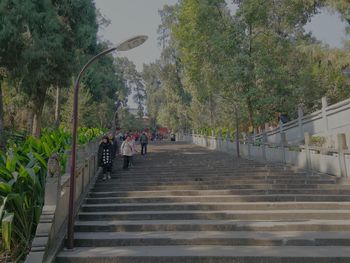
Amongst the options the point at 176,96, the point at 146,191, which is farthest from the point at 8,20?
the point at 176,96

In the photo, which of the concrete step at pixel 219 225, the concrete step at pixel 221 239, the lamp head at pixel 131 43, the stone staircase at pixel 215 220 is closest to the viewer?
the stone staircase at pixel 215 220

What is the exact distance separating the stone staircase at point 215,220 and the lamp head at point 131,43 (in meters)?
3.56

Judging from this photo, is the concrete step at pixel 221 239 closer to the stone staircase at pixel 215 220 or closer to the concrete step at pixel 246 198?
the stone staircase at pixel 215 220

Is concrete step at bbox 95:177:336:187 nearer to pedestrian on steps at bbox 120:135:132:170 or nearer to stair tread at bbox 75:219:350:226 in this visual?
pedestrian on steps at bbox 120:135:132:170

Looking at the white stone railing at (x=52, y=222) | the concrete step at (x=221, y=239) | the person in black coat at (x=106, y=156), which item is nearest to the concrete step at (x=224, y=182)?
the person in black coat at (x=106, y=156)

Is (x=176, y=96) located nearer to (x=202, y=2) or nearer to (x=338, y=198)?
(x=202, y=2)

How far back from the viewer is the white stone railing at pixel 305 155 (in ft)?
37.2

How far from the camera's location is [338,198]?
9.79 metres

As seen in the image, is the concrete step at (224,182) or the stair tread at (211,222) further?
the concrete step at (224,182)

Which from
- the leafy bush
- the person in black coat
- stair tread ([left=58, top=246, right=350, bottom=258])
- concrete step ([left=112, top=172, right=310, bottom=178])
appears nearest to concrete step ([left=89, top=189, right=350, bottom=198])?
the person in black coat

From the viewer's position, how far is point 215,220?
28.2 feet

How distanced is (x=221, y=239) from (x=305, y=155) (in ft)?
23.5

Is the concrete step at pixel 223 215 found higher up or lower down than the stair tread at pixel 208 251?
higher up

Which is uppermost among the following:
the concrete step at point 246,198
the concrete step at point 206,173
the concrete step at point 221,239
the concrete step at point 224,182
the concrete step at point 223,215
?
the concrete step at point 206,173
